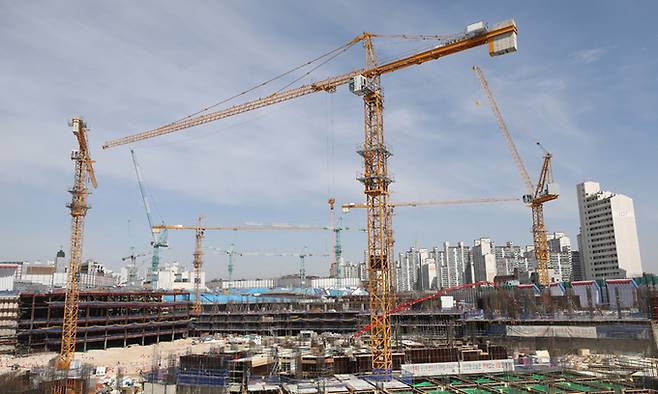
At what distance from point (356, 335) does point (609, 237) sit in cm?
7371

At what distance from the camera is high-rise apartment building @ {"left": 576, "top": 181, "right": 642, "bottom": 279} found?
99.1 metres

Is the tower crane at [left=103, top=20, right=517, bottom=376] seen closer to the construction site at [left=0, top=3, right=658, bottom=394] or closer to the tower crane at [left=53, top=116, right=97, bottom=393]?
the construction site at [left=0, top=3, right=658, bottom=394]

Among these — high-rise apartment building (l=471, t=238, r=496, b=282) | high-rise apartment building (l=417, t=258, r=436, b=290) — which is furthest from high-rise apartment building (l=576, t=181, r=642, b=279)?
high-rise apartment building (l=417, t=258, r=436, b=290)

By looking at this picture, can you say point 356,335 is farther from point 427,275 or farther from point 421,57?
point 427,275

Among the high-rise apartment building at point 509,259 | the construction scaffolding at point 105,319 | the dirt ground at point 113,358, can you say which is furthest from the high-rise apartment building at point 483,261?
the dirt ground at point 113,358

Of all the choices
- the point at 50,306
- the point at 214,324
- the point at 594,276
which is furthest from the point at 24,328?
the point at 594,276

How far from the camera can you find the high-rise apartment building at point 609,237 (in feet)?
325

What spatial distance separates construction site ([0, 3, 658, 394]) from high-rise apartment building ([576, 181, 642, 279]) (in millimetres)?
35282

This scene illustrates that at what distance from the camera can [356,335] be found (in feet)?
186

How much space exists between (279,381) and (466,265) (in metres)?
142

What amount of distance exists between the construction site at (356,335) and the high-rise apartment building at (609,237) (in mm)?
35282

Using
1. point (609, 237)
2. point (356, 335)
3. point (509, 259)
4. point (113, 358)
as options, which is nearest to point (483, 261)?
point (509, 259)

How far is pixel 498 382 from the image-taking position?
2439 cm

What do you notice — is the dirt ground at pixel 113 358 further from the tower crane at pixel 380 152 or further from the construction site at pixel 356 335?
the tower crane at pixel 380 152
